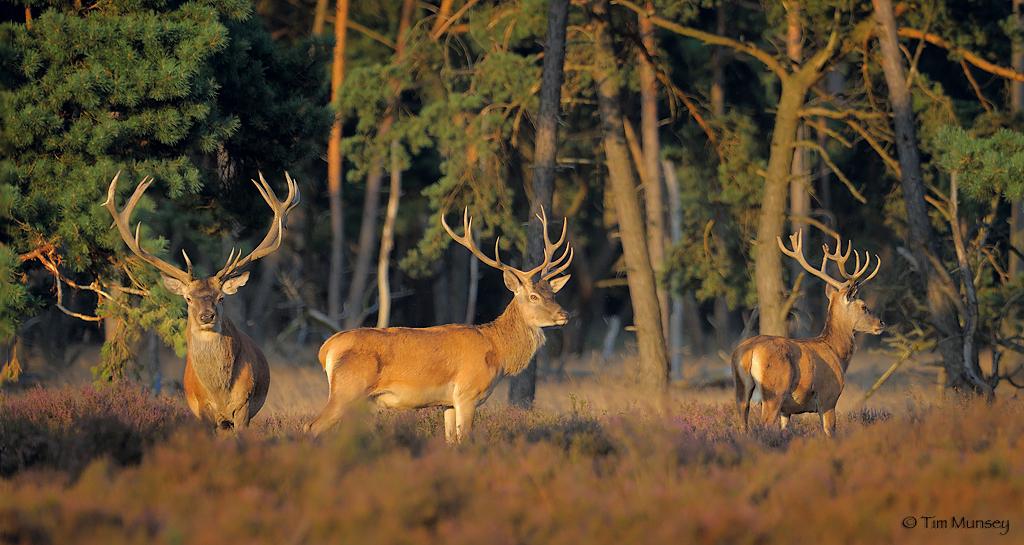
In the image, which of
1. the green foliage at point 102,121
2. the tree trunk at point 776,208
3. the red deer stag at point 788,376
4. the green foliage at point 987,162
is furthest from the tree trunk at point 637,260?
the green foliage at point 102,121

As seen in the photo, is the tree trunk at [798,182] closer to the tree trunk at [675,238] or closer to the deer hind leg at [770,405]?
the tree trunk at [675,238]

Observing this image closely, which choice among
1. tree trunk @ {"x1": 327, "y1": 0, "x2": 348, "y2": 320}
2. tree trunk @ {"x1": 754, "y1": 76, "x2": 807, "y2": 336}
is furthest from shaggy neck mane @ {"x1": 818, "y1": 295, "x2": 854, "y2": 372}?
tree trunk @ {"x1": 327, "y1": 0, "x2": 348, "y2": 320}

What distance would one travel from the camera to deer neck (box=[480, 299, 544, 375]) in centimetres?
1139

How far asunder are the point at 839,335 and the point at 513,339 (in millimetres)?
4064

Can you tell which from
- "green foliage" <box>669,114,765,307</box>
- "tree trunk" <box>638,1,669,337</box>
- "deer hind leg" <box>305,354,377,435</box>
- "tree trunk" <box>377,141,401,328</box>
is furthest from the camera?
"tree trunk" <box>377,141,401,328</box>

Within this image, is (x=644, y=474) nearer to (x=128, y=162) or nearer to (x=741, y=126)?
(x=128, y=162)

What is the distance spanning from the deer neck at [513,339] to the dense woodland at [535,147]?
3446 mm

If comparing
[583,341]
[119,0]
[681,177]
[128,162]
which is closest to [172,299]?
[128,162]

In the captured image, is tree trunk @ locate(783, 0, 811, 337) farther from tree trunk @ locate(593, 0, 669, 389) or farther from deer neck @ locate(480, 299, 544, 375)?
deer neck @ locate(480, 299, 544, 375)

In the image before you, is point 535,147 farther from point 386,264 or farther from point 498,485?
point 498,485

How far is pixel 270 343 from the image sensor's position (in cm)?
2941

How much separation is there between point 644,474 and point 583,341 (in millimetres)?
26560

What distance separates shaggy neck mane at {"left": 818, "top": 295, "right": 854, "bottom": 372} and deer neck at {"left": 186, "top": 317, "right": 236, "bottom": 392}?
6314mm

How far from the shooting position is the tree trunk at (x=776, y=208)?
1664cm
